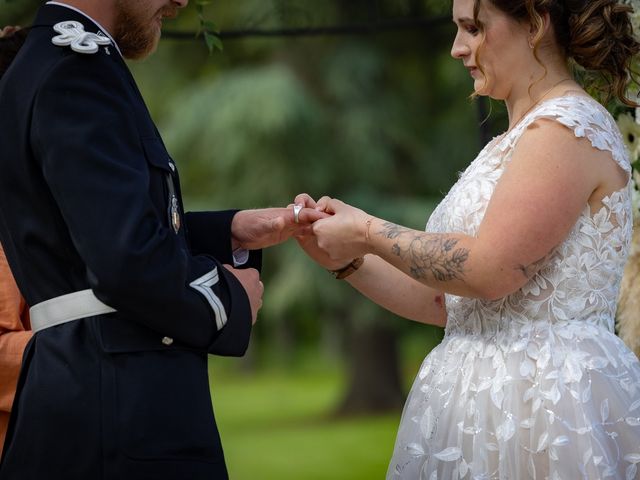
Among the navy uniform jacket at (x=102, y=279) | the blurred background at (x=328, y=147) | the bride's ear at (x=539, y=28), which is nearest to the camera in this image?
the navy uniform jacket at (x=102, y=279)

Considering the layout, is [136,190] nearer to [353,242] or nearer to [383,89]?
[353,242]

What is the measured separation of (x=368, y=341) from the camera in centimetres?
1689

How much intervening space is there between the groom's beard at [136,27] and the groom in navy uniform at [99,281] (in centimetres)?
8

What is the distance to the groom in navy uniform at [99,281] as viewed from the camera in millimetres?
2277

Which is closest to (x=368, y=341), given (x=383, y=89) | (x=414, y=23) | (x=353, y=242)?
(x=383, y=89)

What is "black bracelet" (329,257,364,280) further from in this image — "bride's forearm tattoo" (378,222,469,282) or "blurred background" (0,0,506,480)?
"blurred background" (0,0,506,480)

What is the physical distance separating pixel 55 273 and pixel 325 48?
14.3 metres

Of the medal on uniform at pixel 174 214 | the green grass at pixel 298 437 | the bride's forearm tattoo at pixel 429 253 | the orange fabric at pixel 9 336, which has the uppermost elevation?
the medal on uniform at pixel 174 214

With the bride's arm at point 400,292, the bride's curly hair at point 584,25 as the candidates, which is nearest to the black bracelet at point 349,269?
the bride's arm at point 400,292

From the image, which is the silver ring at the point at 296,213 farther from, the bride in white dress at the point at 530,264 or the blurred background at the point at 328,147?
the blurred background at the point at 328,147

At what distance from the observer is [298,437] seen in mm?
17453

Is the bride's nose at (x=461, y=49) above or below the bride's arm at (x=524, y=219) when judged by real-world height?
above

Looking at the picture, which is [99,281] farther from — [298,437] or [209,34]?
[298,437]

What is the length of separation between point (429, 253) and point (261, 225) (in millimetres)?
519
